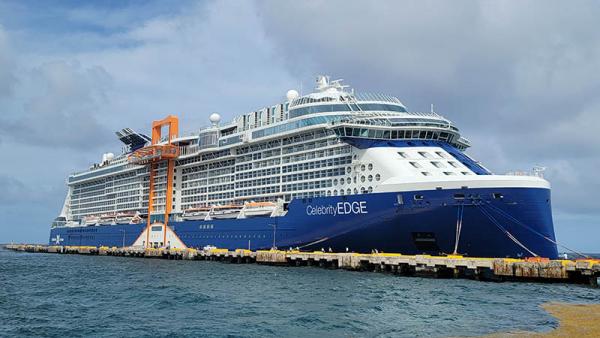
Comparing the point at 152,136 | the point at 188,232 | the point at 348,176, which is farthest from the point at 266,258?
the point at 152,136

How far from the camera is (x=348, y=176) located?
139ft

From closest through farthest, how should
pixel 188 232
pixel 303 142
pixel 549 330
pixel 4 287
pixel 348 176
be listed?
1. pixel 549 330
2. pixel 4 287
3. pixel 348 176
4. pixel 303 142
5. pixel 188 232

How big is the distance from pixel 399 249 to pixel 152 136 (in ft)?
139

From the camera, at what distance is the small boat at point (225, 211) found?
51.9 metres

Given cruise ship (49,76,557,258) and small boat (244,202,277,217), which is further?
small boat (244,202,277,217)

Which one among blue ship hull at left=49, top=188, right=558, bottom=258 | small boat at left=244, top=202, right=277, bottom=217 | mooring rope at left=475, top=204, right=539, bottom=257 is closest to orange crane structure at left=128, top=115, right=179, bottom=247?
small boat at left=244, top=202, right=277, bottom=217

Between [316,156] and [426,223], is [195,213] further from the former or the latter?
[426,223]

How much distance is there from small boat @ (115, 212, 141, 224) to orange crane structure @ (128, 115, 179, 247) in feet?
10.7

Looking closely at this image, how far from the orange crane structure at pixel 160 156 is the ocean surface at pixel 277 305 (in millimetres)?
26963

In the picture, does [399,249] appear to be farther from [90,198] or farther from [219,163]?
[90,198]

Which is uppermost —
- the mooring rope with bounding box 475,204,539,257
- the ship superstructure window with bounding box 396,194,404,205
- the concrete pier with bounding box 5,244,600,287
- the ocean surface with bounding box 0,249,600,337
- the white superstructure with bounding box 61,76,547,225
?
the white superstructure with bounding box 61,76,547,225

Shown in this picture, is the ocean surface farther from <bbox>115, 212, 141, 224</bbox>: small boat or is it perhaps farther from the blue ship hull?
<bbox>115, 212, 141, 224</bbox>: small boat

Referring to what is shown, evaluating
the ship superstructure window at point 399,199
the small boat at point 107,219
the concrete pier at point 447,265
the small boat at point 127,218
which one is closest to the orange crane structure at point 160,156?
the small boat at point 127,218

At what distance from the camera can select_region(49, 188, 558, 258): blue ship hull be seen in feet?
113
